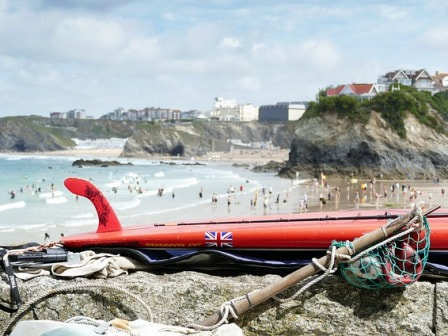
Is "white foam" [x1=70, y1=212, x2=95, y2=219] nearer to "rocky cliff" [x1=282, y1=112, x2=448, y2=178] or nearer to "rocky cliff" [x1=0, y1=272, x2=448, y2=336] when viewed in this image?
"rocky cliff" [x1=0, y1=272, x2=448, y2=336]

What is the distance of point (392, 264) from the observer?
371cm

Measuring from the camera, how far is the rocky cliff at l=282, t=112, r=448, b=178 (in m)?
66.1

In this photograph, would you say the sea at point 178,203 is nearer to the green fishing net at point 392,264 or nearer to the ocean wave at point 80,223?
the ocean wave at point 80,223

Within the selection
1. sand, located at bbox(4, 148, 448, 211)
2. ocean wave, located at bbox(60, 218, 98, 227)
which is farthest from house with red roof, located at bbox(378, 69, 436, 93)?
ocean wave, located at bbox(60, 218, 98, 227)

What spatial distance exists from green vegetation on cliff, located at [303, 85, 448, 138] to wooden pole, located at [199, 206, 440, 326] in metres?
66.6

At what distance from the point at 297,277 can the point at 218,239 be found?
824 mm

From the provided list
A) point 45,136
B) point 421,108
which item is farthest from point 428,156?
point 45,136

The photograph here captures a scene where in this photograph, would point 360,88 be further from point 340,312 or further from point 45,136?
point 45,136

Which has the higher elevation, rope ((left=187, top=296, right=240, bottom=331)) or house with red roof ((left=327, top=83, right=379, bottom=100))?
house with red roof ((left=327, top=83, right=379, bottom=100))

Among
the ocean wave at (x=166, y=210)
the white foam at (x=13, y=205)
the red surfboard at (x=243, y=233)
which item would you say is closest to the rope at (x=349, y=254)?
the red surfboard at (x=243, y=233)

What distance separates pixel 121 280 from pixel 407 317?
1.88 metres

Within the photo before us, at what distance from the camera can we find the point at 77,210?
3878 cm

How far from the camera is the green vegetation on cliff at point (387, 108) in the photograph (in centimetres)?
6856

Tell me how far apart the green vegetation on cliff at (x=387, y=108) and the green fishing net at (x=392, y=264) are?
66508 millimetres
